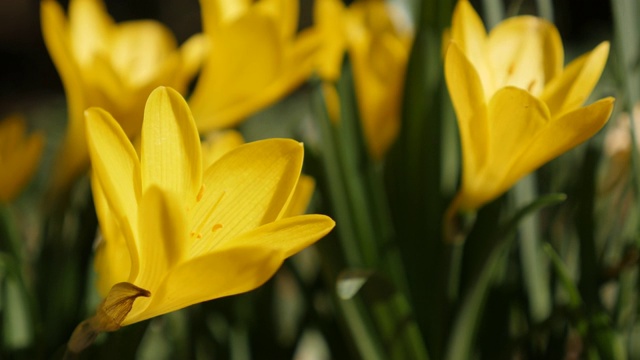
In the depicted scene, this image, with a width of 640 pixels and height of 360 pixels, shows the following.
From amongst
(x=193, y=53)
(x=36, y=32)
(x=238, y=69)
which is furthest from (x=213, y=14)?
(x=36, y=32)

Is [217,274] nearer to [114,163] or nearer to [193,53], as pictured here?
[114,163]

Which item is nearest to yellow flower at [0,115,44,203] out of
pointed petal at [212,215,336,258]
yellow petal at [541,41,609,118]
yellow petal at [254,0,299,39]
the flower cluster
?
the flower cluster

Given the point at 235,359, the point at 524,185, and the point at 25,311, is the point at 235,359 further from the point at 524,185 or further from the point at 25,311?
the point at 524,185

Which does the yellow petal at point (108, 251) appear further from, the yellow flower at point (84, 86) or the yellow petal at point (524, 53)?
the yellow petal at point (524, 53)

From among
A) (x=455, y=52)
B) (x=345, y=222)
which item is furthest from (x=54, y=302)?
(x=455, y=52)

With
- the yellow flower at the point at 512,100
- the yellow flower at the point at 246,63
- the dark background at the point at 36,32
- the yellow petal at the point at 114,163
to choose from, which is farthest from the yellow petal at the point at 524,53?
the dark background at the point at 36,32
